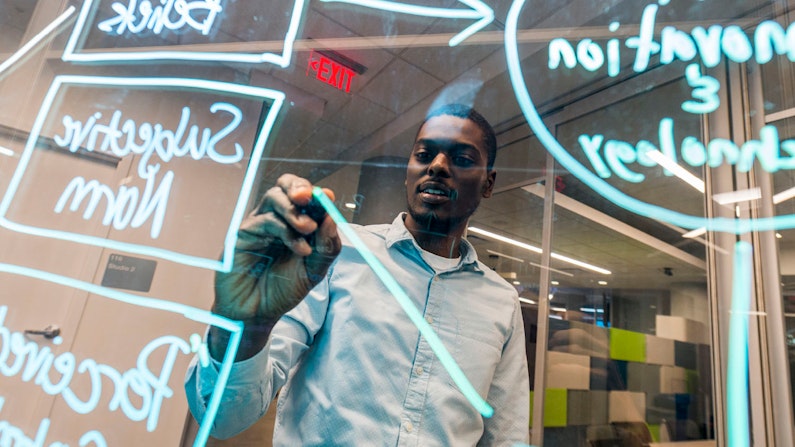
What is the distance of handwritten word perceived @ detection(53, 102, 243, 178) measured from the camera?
471 millimetres

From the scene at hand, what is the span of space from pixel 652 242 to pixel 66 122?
31.5 inches

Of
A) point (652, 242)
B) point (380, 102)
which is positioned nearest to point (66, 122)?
point (380, 102)

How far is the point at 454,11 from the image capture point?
50 centimetres

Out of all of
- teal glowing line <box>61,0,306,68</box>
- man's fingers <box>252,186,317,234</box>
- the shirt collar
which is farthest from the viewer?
teal glowing line <box>61,0,306,68</box>

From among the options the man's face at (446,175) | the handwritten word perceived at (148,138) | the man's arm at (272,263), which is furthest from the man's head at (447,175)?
the handwritten word perceived at (148,138)

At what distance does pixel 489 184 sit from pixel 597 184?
0.11 metres

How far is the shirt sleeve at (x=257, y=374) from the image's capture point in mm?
339

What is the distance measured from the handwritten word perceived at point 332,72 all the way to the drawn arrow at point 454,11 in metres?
0.08

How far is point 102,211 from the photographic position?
0.46 metres

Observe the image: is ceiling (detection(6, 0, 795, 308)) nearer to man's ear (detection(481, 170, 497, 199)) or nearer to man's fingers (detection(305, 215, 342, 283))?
man's ear (detection(481, 170, 497, 199))

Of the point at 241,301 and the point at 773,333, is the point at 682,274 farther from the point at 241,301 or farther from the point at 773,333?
the point at 241,301

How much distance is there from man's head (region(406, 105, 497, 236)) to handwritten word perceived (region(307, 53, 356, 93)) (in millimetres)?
211

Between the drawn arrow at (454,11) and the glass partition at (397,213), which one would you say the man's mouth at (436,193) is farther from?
the drawn arrow at (454,11)

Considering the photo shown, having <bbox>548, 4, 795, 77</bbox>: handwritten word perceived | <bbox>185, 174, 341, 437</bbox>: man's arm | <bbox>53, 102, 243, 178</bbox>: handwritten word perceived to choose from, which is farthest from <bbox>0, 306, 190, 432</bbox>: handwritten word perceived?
<bbox>548, 4, 795, 77</bbox>: handwritten word perceived
